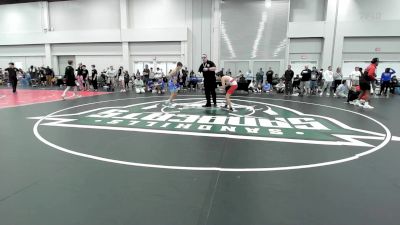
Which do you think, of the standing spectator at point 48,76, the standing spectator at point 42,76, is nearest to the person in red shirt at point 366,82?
the standing spectator at point 48,76

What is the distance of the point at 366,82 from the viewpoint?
30.8 ft

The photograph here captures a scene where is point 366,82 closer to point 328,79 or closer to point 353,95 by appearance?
point 353,95

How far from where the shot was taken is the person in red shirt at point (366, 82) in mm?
9197

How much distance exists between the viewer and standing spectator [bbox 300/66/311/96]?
14086mm

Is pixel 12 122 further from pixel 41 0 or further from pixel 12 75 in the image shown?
pixel 41 0

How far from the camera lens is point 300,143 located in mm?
4875

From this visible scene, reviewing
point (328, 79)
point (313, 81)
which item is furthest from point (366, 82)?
point (313, 81)

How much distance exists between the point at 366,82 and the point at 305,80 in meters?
4.89

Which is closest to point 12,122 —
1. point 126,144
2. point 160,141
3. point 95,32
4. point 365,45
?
point 126,144

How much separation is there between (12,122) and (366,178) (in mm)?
7553

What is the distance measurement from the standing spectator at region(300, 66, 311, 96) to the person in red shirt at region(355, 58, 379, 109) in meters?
4.30

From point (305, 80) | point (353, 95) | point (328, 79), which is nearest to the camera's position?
point (353, 95)

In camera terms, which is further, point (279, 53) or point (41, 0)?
point (41, 0)

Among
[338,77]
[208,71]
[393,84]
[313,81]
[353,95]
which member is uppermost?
[208,71]
